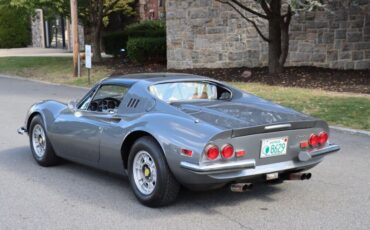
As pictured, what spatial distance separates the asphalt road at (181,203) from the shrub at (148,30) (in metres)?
16.7

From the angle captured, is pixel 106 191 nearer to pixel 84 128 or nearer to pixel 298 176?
pixel 84 128

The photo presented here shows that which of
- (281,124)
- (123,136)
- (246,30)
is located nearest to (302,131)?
(281,124)

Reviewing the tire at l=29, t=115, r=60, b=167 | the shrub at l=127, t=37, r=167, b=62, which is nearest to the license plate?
the tire at l=29, t=115, r=60, b=167

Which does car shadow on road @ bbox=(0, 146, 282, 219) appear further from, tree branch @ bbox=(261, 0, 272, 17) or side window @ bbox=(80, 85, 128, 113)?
tree branch @ bbox=(261, 0, 272, 17)

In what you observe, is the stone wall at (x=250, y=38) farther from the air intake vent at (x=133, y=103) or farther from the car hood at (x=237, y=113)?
the air intake vent at (x=133, y=103)

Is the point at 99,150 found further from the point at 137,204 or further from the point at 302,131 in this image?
the point at 302,131

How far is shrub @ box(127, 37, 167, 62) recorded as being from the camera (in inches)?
825

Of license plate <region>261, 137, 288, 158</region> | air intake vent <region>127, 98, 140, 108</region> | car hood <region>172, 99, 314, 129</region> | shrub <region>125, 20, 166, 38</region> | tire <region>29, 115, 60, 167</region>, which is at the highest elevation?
shrub <region>125, 20, 166, 38</region>

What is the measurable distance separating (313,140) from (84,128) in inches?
98.9

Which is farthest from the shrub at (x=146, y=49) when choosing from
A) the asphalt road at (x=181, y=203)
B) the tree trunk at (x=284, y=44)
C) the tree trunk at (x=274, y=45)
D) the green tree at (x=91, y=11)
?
the asphalt road at (x=181, y=203)

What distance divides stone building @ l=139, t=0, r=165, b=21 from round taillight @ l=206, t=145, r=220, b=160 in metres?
25.5

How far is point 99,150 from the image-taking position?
5.79 m

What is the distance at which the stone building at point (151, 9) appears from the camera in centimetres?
3019

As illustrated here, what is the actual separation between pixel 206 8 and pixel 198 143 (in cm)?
1497
